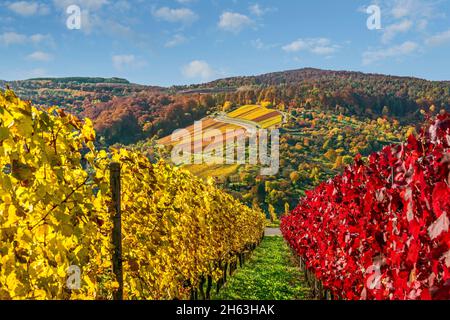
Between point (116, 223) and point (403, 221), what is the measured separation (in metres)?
2.43

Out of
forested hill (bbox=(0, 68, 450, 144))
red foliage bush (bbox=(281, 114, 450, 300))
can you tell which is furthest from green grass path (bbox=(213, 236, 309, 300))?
forested hill (bbox=(0, 68, 450, 144))

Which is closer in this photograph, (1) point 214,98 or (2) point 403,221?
(2) point 403,221

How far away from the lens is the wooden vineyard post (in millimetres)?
4340

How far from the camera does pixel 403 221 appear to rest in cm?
396

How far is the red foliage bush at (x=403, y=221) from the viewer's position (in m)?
2.83

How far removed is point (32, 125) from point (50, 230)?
670 mm

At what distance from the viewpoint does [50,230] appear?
3.13 meters

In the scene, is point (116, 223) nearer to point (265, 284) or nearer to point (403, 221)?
point (403, 221)

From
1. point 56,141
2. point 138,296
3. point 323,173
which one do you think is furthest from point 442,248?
point 323,173

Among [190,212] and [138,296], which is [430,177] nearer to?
[138,296]

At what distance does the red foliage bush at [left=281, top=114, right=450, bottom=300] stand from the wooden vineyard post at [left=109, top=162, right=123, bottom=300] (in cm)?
212

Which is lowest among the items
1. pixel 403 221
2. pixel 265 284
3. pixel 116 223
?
pixel 265 284

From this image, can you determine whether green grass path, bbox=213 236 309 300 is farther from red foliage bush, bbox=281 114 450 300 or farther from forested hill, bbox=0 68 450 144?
forested hill, bbox=0 68 450 144

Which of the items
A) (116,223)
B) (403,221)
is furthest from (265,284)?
(403,221)
